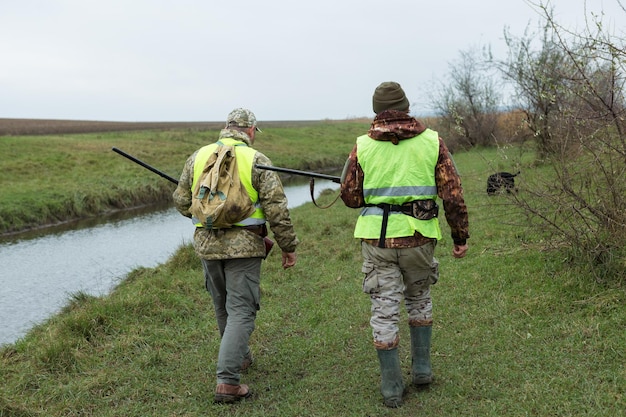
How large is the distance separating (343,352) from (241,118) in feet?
7.76

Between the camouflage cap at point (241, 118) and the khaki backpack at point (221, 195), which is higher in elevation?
the camouflage cap at point (241, 118)

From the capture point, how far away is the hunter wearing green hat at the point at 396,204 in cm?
427

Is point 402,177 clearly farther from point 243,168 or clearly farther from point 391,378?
point 391,378

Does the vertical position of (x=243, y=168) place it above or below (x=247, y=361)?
above

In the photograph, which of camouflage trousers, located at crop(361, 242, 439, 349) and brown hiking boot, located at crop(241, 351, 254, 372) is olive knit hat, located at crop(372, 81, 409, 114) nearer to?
camouflage trousers, located at crop(361, 242, 439, 349)

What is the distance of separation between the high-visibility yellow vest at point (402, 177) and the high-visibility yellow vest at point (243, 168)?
949mm

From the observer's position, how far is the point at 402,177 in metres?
4.26

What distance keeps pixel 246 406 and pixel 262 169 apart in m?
1.84

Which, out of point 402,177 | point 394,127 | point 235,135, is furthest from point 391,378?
point 235,135

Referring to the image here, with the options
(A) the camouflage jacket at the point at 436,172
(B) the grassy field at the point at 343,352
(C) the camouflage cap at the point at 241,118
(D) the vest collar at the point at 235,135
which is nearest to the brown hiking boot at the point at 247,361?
(B) the grassy field at the point at 343,352

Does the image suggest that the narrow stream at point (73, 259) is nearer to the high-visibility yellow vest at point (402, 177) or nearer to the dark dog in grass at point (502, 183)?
the high-visibility yellow vest at point (402, 177)

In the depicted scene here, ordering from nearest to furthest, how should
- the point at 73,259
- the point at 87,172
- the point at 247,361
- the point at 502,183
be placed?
the point at 247,361, the point at 502,183, the point at 73,259, the point at 87,172

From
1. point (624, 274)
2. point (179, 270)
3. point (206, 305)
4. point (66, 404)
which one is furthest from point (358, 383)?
point (179, 270)

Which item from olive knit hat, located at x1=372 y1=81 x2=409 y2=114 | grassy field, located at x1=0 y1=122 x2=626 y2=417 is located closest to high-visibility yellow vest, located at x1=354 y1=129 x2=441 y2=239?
olive knit hat, located at x1=372 y1=81 x2=409 y2=114
